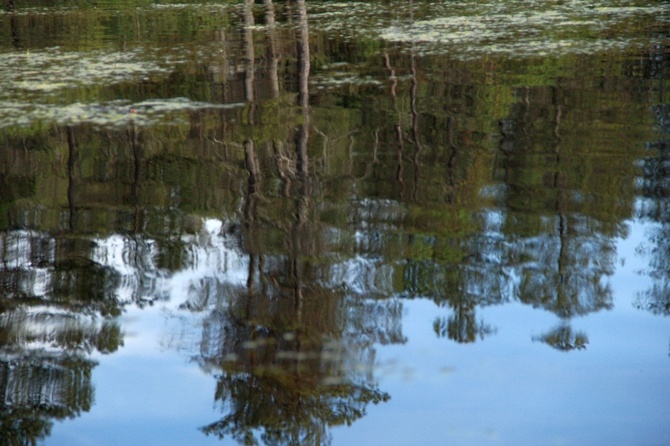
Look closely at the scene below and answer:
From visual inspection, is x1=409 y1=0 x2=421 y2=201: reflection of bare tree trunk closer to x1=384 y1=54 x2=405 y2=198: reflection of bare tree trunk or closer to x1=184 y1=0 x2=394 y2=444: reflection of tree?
x1=384 y1=54 x2=405 y2=198: reflection of bare tree trunk

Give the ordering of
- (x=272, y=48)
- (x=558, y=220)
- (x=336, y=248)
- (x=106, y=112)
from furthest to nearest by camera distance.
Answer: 1. (x=272, y=48)
2. (x=106, y=112)
3. (x=558, y=220)
4. (x=336, y=248)

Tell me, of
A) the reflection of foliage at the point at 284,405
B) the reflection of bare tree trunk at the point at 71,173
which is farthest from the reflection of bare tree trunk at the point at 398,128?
the reflection of foliage at the point at 284,405

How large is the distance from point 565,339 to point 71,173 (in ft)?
13.2

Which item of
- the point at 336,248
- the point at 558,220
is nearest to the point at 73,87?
the point at 336,248

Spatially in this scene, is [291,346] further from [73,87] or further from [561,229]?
[73,87]

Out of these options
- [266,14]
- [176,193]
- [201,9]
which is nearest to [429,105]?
[176,193]

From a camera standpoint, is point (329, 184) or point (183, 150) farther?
point (183, 150)

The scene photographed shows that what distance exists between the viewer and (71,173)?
626 centimetres

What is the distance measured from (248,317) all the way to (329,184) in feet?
6.54

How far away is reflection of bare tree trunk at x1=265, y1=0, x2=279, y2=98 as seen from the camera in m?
8.91

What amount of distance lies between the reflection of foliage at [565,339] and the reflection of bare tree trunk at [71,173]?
3120mm

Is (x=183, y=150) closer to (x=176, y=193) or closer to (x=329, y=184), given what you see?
(x=176, y=193)

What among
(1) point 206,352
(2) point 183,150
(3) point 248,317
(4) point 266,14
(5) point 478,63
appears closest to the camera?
(1) point 206,352

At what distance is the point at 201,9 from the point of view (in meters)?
15.9
